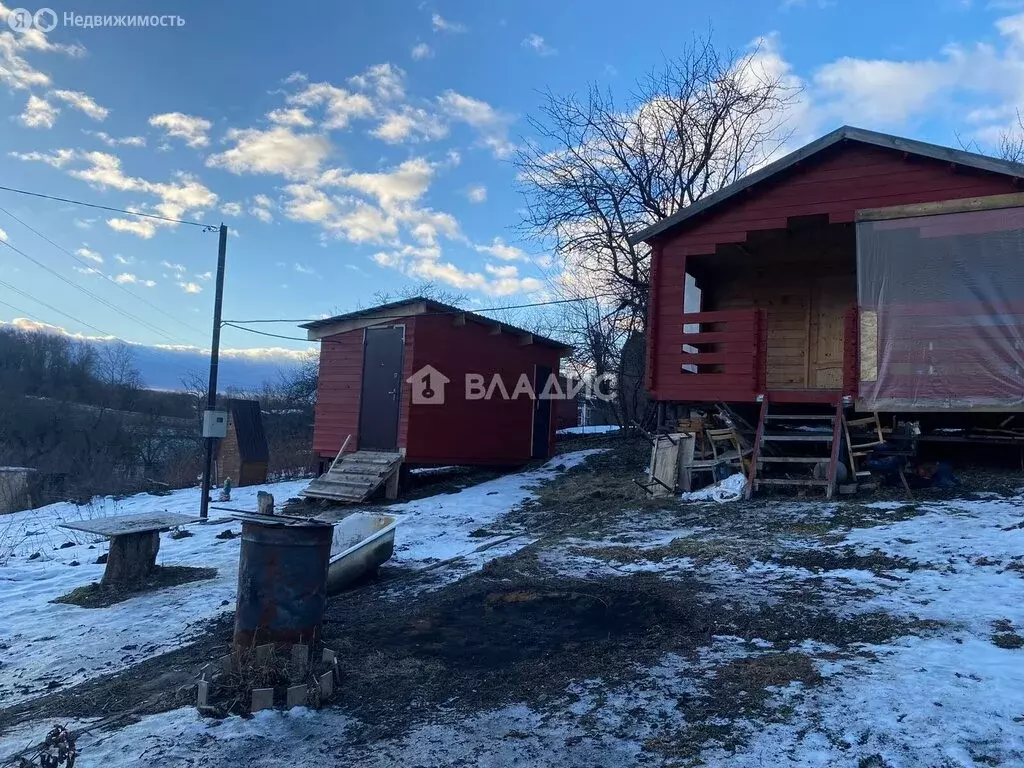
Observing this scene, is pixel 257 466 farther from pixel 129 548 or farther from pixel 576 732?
pixel 576 732

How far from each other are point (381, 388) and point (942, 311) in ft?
30.8

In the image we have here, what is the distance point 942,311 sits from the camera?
8.60m

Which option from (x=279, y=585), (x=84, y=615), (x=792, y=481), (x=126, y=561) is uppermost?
(x=792, y=481)

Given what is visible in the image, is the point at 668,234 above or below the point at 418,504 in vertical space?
above

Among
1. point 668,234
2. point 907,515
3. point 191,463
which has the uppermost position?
point 668,234

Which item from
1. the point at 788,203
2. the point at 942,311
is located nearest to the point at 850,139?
the point at 788,203

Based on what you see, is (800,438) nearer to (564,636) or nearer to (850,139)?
(850,139)

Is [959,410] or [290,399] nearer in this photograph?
[959,410]

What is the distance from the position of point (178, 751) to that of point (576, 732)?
194cm

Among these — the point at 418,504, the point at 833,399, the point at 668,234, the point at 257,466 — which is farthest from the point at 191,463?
the point at 833,399

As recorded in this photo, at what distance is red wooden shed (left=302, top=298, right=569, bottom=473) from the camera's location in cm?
1305

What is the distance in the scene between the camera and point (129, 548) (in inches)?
288

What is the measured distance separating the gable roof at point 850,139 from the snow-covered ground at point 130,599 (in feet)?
17.3

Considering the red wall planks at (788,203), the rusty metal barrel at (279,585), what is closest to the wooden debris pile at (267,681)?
the rusty metal barrel at (279,585)
